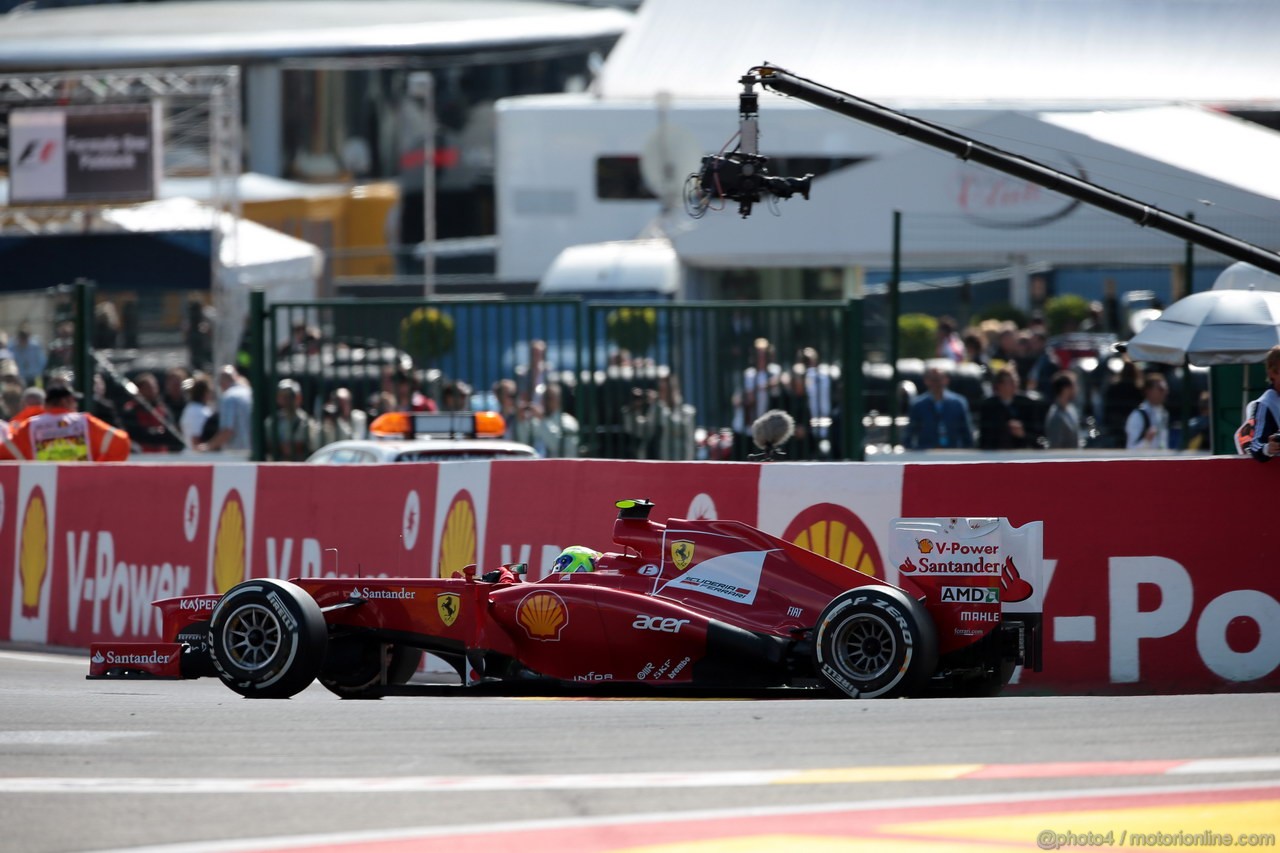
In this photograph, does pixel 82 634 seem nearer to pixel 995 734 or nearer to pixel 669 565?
pixel 669 565

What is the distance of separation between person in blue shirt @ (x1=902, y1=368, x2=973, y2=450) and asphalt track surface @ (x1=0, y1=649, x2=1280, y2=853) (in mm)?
6516

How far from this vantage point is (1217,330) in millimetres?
12219

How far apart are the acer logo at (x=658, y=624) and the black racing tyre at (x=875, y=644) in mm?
A: 629

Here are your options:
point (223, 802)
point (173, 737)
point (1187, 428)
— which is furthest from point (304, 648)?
point (1187, 428)

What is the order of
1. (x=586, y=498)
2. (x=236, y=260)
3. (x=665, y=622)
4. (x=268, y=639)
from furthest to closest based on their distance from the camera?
(x=236, y=260) → (x=586, y=498) → (x=268, y=639) → (x=665, y=622)

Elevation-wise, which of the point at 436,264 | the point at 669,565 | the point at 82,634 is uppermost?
the point at 436,264

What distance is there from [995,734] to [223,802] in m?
2.71

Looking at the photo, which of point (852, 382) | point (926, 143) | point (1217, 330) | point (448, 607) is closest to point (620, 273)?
point (852, 382)

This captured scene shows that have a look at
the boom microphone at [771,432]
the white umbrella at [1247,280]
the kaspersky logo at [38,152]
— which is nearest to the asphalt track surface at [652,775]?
the boom microphone at [771,432]

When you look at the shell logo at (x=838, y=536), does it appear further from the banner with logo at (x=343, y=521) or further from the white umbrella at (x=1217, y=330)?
the white umbrella at (x=1217, y=330)

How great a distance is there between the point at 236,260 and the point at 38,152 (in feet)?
10.4

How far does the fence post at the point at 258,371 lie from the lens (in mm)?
15469

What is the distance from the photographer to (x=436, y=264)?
45188mm

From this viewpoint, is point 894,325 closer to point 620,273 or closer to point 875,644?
point 875,644
